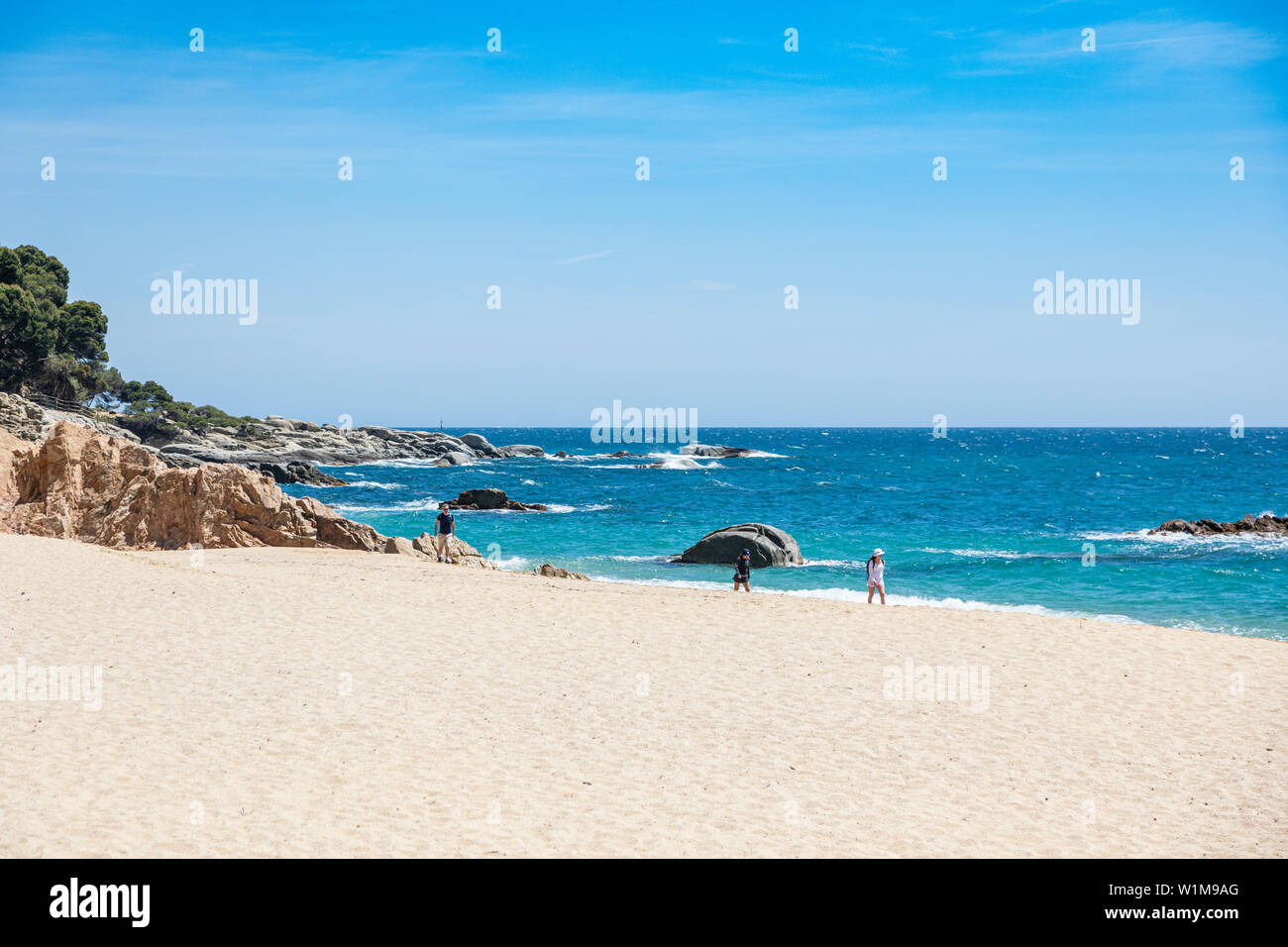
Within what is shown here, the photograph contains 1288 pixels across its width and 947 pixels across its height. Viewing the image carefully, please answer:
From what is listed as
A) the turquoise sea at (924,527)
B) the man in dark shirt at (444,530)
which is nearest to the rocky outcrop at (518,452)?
the turquoise sea at (924,527)

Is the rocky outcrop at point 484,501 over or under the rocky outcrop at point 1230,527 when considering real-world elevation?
over

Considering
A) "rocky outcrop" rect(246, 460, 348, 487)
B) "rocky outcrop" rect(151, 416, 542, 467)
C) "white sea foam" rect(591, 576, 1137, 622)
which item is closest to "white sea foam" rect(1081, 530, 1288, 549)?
"white sea foam" rect(591, 576, 1137, 622)

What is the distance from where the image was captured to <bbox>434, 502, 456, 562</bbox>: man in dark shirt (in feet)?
94.3

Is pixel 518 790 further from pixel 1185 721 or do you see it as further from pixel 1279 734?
pixel 1279 734

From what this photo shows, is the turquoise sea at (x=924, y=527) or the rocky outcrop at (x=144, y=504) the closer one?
the rocky outcrop at (x=144, y=504)

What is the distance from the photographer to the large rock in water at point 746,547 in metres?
33.6

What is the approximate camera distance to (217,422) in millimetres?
95688

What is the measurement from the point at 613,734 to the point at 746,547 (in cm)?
2219

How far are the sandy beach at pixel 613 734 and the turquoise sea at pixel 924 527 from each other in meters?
9.38

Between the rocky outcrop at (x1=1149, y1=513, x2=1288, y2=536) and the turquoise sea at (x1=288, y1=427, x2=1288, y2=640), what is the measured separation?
1681 millimetres

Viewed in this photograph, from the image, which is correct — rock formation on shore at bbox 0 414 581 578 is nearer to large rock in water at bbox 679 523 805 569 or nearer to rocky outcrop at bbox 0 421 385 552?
rocky outcrop at bbox 0 421 385 552

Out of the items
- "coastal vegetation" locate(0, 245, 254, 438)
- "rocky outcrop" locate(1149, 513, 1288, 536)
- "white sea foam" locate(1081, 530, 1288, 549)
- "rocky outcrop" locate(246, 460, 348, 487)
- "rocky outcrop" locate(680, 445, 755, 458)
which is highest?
"coastal vegetation" locate(0, 245, 254, 438)

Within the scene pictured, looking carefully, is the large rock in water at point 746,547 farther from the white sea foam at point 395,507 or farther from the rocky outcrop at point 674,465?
the rocky outcrop at point 674,465
